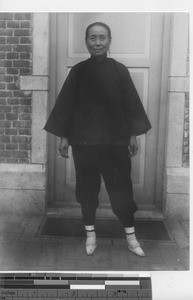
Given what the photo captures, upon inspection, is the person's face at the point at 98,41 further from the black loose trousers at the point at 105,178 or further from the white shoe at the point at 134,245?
the white shoe at the point at 134,245

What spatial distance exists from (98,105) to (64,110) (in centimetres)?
26

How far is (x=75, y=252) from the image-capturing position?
302 cm

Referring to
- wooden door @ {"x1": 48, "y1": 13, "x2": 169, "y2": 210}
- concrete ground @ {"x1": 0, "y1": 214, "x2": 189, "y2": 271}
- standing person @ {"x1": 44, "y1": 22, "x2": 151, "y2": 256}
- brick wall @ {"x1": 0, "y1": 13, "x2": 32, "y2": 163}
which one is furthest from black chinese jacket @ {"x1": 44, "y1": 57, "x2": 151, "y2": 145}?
concrete ground @ {"x1": 0, "y1": 214, "x2": 189, "y2": 271}

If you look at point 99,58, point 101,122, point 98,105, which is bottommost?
point 101,122

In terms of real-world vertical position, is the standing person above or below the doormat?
above

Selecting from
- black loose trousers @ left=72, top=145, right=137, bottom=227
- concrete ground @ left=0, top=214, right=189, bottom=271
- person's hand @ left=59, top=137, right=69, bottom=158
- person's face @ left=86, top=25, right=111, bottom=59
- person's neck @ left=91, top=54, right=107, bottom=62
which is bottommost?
concrete ground @ left=0, top=214, right=189, bottom=271

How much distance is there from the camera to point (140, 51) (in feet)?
9.74

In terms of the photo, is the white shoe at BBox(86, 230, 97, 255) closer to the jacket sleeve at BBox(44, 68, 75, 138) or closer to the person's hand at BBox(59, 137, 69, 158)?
the person's hand at BBox(59, 137, 69, 158)

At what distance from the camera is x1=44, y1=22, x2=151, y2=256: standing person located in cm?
287

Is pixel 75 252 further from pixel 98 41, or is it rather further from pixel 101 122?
pixel 98 41

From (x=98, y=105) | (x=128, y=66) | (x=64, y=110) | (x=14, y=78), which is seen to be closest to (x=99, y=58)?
(x=128, y=66)

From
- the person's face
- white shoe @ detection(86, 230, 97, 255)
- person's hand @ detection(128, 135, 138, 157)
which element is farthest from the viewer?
white shoe @ detection(86, 230, 97, 255)

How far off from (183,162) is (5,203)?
146 centimetres
